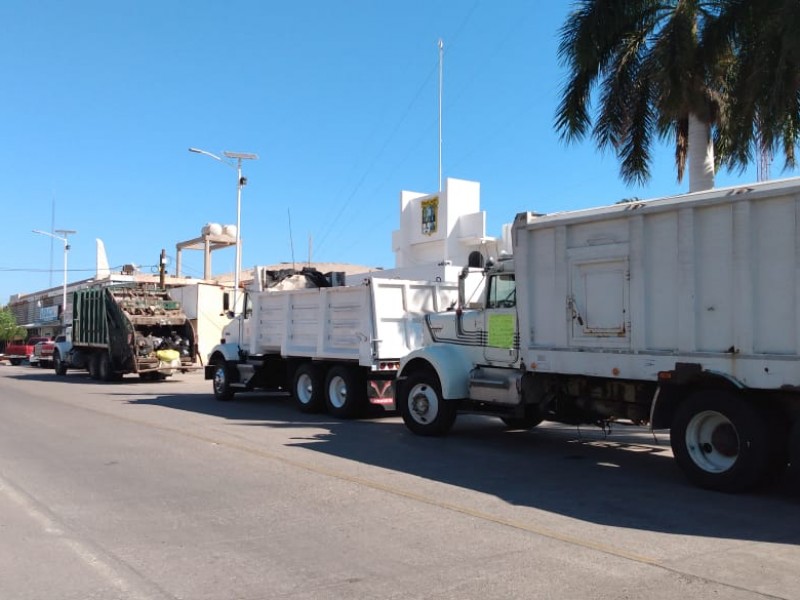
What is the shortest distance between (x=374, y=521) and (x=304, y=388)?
9.30 m

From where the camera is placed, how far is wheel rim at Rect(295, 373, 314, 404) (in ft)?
50.9

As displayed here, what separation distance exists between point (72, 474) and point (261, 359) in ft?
28.4

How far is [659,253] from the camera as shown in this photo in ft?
28.0

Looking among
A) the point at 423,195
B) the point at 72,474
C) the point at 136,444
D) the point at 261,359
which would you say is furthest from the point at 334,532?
the point at 423,195

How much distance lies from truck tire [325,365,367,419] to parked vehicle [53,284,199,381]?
38.4 feet

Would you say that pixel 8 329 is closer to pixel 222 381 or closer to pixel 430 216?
pixel 430 216

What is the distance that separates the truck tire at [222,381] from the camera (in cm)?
1781

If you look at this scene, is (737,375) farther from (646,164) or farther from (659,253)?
(646,164)

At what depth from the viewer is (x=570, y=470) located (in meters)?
9.21

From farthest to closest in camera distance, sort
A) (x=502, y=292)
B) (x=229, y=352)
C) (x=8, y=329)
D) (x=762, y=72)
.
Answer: (x=8, y=329) → (x=229, y=352) → (x=762, y=72) → (x=502, y=292)

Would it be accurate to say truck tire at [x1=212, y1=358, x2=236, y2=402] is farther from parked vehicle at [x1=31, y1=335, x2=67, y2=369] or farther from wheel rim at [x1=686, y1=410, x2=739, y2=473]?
parked vehicle at [x1=31, y1=335, x2=67, y2=369]

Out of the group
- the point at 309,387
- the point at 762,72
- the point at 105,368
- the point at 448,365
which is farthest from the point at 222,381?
the point at 762,72

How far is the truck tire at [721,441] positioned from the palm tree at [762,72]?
699cm

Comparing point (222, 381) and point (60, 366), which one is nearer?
point (222, 381)
